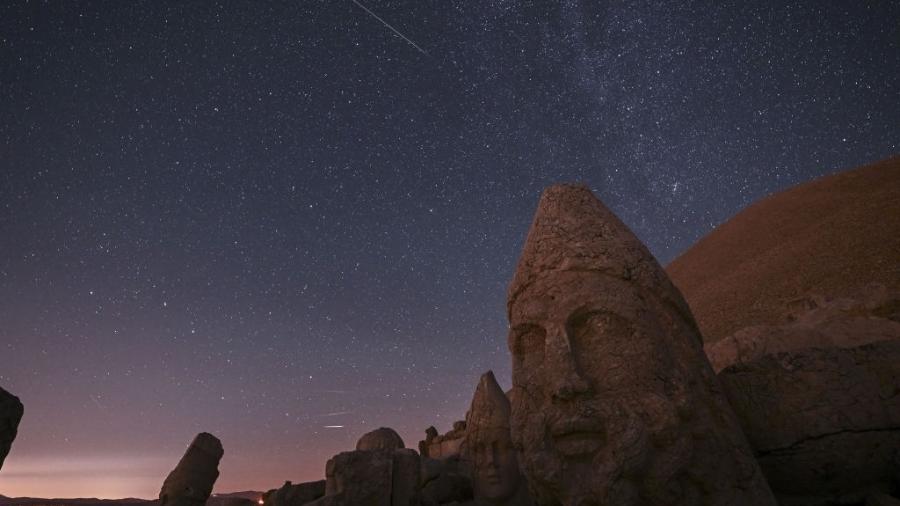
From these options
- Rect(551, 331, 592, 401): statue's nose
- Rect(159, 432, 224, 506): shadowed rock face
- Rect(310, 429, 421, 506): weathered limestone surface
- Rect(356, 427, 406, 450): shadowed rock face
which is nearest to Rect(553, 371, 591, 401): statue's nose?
Rect(551, 331, 592, 401): statue's nose

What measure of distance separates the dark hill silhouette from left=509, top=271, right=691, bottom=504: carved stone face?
16.6 meters

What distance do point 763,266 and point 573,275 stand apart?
1294 inches

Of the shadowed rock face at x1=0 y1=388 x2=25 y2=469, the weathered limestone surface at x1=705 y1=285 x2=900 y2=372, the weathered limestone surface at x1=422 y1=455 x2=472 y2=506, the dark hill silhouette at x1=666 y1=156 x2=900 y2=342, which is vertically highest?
the dark hill silhouette at x1=666 y1=156 x2=900 y2=342

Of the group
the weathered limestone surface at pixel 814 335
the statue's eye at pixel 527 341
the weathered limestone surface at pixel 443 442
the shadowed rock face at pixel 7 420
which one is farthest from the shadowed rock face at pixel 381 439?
the statue's eye at pixel 527 341

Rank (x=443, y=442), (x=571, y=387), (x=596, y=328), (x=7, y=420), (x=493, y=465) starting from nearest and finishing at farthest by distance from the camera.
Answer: (x=571, y=387), (x=596, y=328), (x=7, y=420), (x=493, y=465), (x=443, y=442)

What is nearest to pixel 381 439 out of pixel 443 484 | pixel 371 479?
pixel 443 484

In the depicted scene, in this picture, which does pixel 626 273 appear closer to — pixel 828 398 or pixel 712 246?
pixel 828 398

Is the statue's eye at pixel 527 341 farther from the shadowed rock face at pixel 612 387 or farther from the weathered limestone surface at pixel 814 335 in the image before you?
the weathered limestone surface at pixel 814 335

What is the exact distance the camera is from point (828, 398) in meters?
4.35

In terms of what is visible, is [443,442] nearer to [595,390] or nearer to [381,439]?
[381,439]

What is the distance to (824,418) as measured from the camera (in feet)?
14.0

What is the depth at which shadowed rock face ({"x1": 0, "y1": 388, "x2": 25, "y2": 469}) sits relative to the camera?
272 inches

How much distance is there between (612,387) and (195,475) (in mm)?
10834

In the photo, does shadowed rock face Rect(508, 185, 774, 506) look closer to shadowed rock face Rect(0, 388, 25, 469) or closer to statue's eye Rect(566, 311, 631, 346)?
statue's eye Rect(566, 311, 631, 346)
